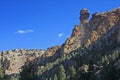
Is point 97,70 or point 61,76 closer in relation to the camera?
point 97,70

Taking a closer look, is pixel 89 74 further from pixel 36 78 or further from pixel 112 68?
pixel 36 78

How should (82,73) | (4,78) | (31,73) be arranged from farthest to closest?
(82,73) → (4,78) → (31,73)

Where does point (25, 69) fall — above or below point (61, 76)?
below

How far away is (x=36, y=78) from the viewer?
60.2m

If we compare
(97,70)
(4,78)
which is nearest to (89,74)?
(4,78)

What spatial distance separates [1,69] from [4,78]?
3743 mm

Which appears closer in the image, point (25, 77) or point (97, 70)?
point (25, 77)

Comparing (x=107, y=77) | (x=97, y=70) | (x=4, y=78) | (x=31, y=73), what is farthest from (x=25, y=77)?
(x=97, y=70)

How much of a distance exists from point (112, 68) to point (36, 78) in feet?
90.6

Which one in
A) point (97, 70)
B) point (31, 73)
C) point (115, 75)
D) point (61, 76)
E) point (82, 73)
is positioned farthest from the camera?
point (61, 76)

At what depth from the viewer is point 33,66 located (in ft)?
197

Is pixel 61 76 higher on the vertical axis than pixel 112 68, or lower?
higher

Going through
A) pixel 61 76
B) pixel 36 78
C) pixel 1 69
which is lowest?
pixel 36 78

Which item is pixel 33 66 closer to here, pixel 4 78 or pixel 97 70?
pixel 4 78
